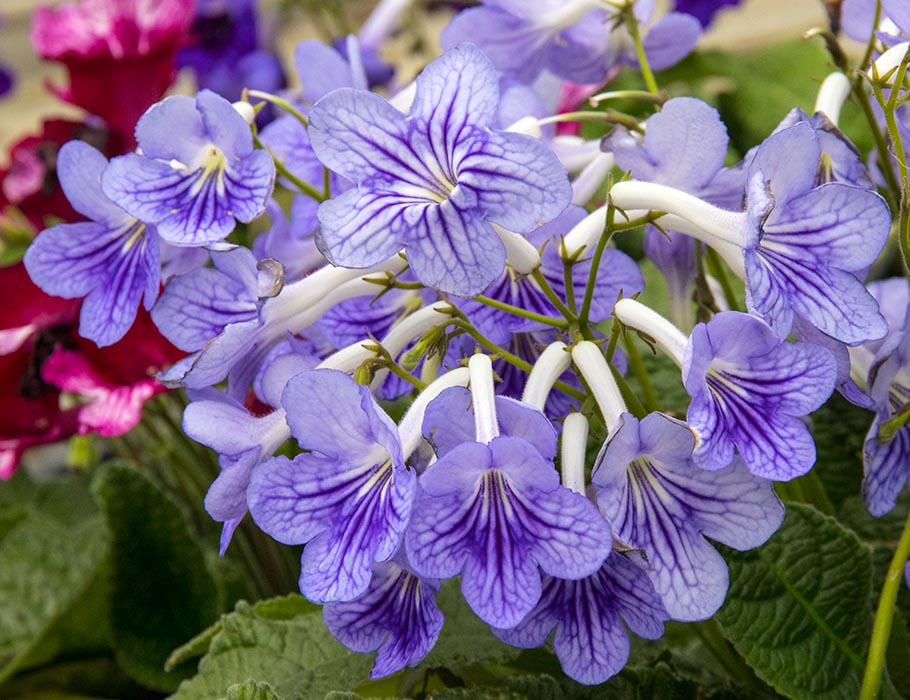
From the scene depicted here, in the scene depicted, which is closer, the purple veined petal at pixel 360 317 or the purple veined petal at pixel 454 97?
the purple veined petal at pixel 454 97

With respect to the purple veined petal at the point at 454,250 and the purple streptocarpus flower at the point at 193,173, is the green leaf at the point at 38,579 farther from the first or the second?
the purple veined petal at the point at 454,250

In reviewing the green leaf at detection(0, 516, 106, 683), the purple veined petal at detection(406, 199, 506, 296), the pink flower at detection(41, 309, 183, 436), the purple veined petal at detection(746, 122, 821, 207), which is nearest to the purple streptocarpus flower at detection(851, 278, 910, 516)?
the purple veined petal at detection(746, 122, 821, 207)

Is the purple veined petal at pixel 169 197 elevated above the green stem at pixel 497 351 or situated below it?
above

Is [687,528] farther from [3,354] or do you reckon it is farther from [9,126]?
[9,126]

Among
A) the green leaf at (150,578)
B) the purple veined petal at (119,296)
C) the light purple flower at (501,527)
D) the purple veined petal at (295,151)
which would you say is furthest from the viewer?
the green leaf at (150,578)

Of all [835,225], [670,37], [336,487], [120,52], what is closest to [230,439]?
[336,487]

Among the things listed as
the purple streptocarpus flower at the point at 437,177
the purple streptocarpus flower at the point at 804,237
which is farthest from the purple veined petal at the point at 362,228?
the purple streptocarpus flower at the point at 804,237
